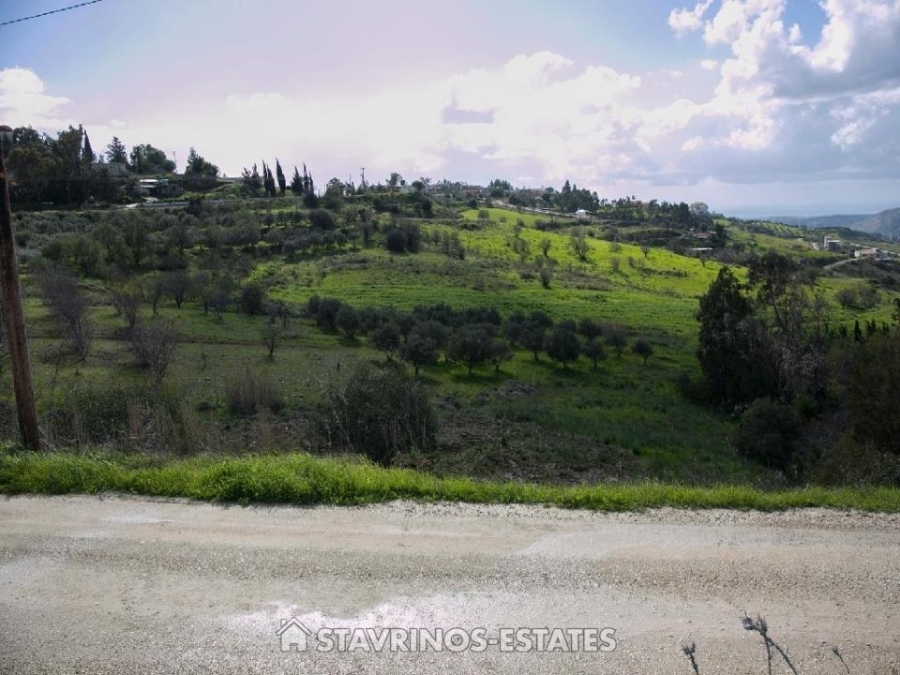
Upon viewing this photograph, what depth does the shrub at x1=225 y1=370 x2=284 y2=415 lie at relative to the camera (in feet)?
97.0

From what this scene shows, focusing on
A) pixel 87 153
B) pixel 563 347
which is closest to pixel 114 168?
pixel 87 153

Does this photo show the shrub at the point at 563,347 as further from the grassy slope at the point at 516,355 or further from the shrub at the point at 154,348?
the shrub at the point at 154,348

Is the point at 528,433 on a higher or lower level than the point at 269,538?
lower

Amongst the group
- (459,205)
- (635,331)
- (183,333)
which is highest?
(459,205)

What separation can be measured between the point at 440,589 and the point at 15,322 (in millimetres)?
9318

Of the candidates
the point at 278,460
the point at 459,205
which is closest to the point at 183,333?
the point at 278,460

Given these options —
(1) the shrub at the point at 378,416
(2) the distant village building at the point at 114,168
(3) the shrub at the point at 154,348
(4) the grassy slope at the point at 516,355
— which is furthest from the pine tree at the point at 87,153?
(1) the shrub at the point at 378,416

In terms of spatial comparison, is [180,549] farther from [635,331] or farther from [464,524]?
[635,331]

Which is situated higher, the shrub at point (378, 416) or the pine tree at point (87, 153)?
the pine tree at point (87, 153)

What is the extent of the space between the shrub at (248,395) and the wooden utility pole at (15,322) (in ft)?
56.5

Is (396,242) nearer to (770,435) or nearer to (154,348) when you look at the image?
(154,348)

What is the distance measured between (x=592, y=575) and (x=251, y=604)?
3562 millimetres

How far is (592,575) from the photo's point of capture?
6.58 m

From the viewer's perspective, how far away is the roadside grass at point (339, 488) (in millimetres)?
8359
